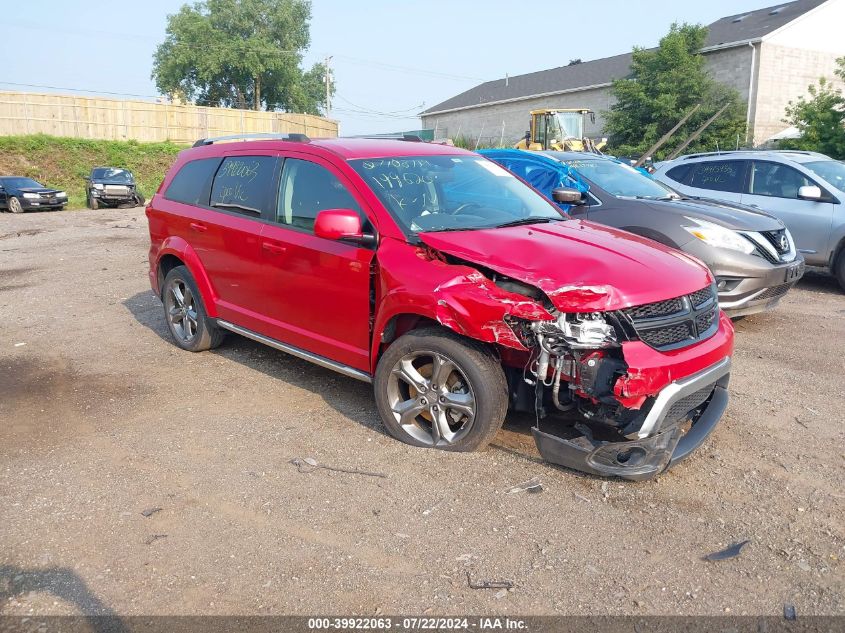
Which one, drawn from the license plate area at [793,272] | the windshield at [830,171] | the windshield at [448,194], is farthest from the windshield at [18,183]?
the license plate area at [793,272]

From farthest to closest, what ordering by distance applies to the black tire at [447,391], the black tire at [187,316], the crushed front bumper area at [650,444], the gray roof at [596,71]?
the gray roof at [596,71] < the black tire at [187,316] < the black tire at [447,391] < the crushed front bumper area at [650,444]

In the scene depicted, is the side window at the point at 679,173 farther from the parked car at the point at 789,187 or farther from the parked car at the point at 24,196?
the parked car at the point at 24,196

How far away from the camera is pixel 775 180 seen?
385 inches

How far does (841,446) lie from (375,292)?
3054mm

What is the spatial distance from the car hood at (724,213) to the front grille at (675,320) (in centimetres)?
308

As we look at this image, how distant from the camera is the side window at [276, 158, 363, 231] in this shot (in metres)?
4.83

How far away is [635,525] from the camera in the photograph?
3543mm

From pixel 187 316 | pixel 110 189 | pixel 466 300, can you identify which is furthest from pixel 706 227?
pixel 110 189

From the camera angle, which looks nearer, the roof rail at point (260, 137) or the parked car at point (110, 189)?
the roof rail at point (260, 137)

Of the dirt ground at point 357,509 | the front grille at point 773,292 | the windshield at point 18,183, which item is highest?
the windshield at point 18,183

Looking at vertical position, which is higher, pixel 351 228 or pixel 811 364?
pixel 351 228

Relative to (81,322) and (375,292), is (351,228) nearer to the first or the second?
(375,292)

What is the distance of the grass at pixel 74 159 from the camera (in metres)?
33.8

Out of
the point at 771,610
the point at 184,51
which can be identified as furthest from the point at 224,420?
the point at 184,51
